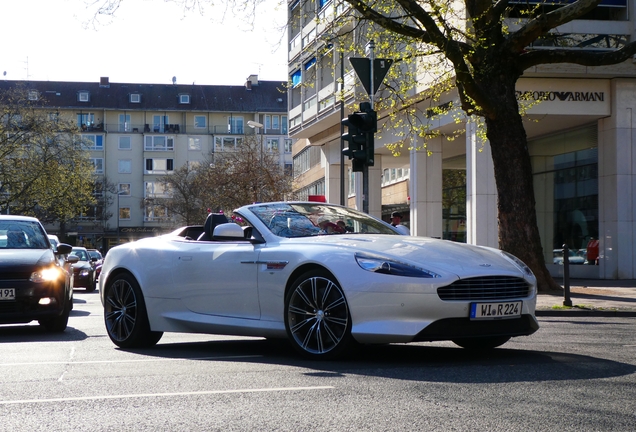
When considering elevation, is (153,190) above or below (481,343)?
above

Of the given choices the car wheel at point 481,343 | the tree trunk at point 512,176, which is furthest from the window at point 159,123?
the car wheel at point 481,343

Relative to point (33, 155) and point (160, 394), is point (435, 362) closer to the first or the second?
point (160, 394)

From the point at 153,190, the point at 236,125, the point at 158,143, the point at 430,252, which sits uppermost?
the point at 236,125

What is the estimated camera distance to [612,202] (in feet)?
91.8

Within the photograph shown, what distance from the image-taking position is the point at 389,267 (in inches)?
296

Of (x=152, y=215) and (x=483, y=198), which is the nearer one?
(x=483, y=198)

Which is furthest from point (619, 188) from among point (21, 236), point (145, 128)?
point (145, 128)

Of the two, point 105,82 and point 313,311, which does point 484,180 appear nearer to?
point 313,311

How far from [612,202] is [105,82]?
301ft

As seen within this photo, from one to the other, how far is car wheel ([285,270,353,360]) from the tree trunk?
1097 cm

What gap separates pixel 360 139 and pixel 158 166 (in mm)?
94263

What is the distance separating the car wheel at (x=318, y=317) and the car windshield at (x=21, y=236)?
6.72m

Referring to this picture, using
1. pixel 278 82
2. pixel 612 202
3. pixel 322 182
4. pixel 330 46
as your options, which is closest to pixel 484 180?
pixel 612 202

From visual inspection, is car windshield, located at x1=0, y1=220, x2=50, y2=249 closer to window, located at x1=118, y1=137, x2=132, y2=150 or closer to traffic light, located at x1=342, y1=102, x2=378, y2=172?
traffic light, located at x1=342, y1=102, x2=378, y2=172
